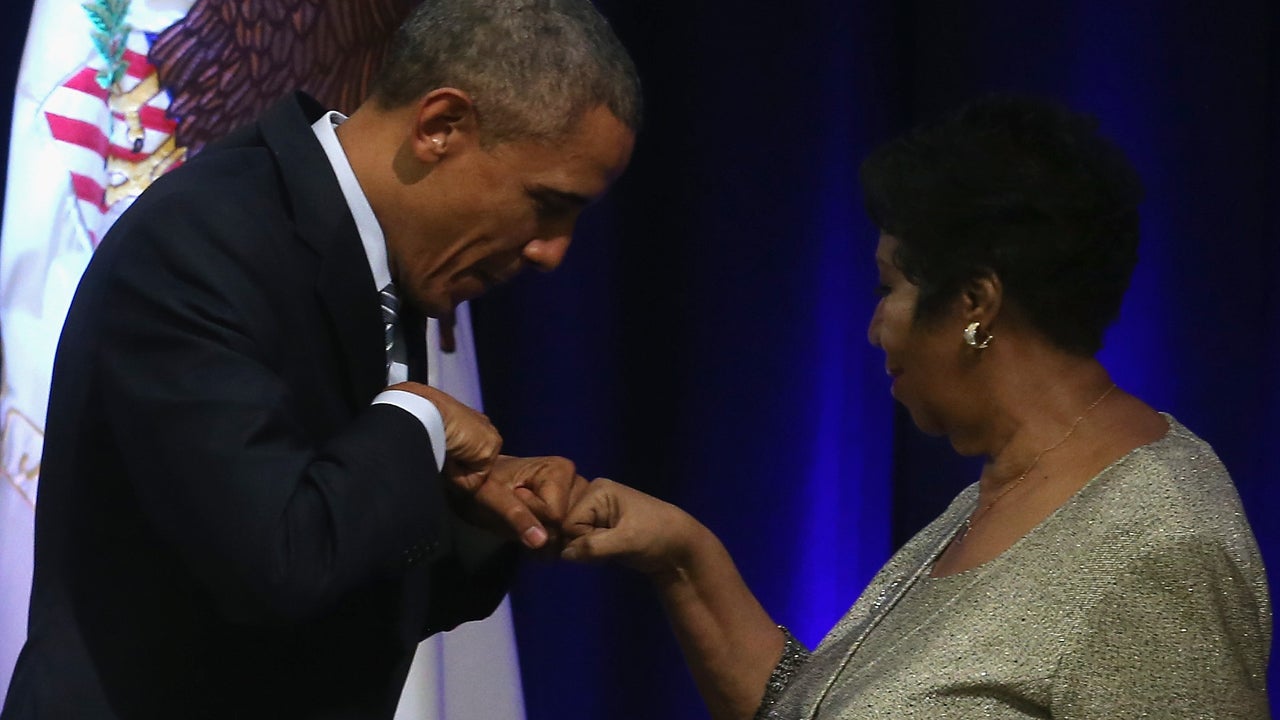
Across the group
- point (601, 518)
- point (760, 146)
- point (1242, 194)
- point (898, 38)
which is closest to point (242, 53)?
point (601, 518)

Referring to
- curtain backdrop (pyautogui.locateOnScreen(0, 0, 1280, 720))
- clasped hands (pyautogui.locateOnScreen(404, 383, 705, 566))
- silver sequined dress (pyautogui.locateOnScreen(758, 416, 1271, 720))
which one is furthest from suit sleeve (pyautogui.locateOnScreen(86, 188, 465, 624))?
curtain backdrop (pyautogui.locateOnScreen(0, 0, 1280, 720))

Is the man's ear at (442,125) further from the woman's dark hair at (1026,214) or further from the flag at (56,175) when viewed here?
the flag at (56,175)

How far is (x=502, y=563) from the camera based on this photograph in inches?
60.1

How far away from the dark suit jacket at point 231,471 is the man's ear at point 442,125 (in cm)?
9

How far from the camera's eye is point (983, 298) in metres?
1.59

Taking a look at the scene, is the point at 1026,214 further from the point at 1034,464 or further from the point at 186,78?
the point at 186,78

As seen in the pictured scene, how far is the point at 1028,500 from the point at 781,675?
1.42 ft

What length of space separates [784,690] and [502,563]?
49 centimetres

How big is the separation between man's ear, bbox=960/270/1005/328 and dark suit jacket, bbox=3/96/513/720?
68 centimetres

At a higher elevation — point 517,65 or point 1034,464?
point 517,65

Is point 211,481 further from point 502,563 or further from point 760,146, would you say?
point 760,146

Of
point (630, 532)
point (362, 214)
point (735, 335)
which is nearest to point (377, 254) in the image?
point (362, 214)

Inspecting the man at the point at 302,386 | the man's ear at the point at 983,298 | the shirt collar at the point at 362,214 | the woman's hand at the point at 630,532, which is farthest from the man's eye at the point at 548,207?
the man's ear at the point at 983,298

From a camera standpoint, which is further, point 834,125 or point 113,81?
point 834,125
